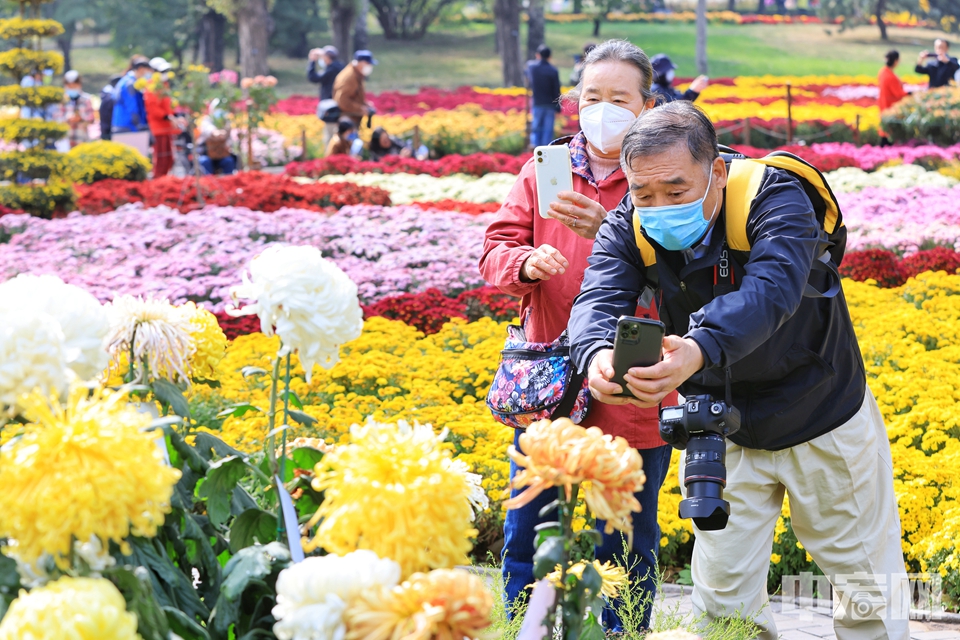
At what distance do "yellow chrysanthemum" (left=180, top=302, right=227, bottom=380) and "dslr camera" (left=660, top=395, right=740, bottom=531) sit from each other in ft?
3.08

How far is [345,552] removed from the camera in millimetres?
1287

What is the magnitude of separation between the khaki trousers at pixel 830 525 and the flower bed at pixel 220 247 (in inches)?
221

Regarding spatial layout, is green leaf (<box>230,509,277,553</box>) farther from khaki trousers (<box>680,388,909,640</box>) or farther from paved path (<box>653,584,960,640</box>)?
paved path (<box>653,584,960,640</box>)

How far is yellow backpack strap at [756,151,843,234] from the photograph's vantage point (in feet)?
8.12

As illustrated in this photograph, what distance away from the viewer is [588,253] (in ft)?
10.1

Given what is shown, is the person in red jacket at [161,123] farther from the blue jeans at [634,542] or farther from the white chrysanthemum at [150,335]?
the white chrysanthemum at [150,335]

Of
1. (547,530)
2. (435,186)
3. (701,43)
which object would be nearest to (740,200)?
(547,530)

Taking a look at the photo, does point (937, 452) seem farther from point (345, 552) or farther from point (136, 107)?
point (136, 107)

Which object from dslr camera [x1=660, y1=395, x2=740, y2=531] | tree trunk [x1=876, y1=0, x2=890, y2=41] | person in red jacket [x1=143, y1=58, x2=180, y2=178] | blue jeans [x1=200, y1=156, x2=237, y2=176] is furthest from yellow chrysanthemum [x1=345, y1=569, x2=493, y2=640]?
tree trunk [x1=876, y1=0, x2=890, y2=41]

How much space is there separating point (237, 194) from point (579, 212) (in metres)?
9.23

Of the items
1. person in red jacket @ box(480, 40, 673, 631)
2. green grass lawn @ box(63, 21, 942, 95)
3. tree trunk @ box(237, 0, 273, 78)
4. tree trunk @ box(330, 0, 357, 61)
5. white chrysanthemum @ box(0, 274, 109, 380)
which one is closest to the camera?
white chrysanthemum @ box(0, 274, 109, 380)

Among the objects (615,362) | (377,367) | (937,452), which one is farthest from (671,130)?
(377,367)

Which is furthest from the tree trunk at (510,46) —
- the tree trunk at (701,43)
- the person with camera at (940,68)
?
the person with camera at (940,68)

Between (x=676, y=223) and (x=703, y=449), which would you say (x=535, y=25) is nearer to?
(x=676, y=223)
